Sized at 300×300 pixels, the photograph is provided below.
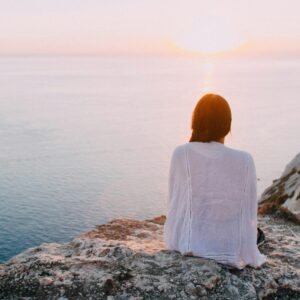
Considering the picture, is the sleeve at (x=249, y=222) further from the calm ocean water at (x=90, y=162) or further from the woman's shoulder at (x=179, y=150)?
the calm ocean water at (x=90, y=162)

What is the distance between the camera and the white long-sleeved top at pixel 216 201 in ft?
29.0

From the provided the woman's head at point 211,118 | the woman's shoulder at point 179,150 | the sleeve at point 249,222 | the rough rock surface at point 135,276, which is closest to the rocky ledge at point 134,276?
the rough rock surface at point 135,276

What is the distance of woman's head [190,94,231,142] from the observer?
8.49 metres

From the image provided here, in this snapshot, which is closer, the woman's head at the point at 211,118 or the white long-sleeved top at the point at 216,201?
the woman's head at the point at 211,118

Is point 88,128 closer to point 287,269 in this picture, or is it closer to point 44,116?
point 44,116

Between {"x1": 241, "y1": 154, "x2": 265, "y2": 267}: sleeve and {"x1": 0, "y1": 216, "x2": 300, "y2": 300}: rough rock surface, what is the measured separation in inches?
11.5

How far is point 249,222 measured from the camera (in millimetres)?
9148

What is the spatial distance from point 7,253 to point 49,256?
67.4 m

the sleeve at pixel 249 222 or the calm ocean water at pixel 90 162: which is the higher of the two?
the sleeve at pixel 249 222

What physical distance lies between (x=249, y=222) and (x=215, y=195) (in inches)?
34.2

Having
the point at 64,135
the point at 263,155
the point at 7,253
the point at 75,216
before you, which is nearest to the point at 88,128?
the point at 64,135

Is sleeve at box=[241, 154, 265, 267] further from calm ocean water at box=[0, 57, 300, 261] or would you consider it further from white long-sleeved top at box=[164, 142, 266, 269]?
calm ocean water at box=[0, 57, 300, 261]

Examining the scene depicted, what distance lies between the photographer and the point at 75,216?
266 feet

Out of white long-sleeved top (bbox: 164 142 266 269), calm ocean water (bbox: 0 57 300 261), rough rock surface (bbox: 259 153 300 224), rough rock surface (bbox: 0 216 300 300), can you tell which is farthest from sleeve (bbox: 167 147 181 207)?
calm ocean water (bbox: 0 57 300 261)
